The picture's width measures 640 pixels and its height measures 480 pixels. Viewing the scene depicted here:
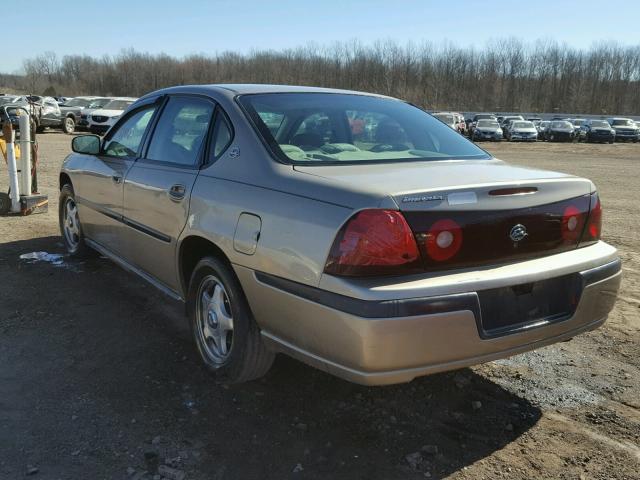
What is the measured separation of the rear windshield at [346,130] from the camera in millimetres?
3236

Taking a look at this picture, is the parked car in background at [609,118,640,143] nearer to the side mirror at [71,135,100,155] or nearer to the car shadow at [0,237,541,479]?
the side mirror at [71,135,100,155]

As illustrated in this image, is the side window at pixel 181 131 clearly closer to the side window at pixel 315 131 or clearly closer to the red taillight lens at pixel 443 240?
the side window at pixel 315 131

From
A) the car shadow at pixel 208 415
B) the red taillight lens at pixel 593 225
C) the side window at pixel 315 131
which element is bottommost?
the car shadow at pixel 208 415

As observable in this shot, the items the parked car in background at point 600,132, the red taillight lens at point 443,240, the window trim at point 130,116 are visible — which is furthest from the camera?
the parked car in background at point 600,132

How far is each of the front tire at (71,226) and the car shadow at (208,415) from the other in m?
1.53

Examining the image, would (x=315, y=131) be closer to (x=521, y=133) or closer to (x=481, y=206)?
(x=481, y=206)

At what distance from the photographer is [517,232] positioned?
2.70 meters

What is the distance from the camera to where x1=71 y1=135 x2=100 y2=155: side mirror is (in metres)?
5.00

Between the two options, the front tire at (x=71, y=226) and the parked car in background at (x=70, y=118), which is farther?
the parked car in background at (x=70, y=118)

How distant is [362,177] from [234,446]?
141 centimetres

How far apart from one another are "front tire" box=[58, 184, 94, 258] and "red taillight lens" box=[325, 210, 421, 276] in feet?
12.7

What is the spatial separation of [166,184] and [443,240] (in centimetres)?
194

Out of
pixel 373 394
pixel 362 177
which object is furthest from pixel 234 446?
pixel 362 177

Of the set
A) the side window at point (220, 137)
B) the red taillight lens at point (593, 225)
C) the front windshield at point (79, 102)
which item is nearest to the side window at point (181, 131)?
the side window at point (220, 137)
